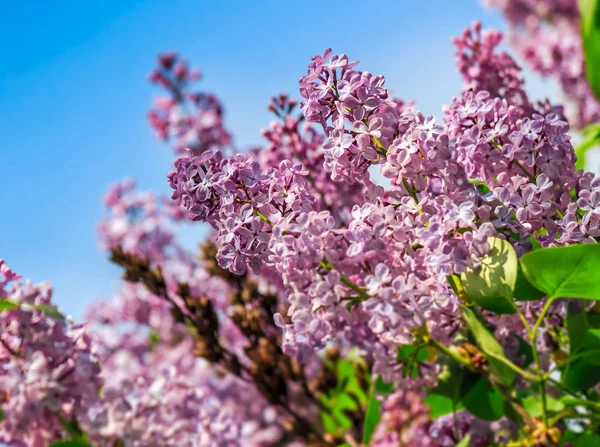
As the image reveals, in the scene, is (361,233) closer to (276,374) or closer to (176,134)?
(276,374)

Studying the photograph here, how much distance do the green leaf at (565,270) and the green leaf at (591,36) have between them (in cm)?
48

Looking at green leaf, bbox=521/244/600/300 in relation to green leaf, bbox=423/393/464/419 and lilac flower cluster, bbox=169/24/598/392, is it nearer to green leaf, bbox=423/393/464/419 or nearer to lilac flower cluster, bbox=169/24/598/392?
lilac flower cluster, bbox=169/24/598/392

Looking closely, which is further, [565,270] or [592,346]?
[592,346]

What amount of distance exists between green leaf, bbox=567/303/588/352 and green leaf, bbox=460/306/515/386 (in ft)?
0.61

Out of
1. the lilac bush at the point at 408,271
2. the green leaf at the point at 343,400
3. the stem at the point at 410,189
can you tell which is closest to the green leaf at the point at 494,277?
the lilac bush at the point at 408,271

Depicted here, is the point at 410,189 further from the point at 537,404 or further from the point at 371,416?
the point at 371,416

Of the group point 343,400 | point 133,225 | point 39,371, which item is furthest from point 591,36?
point 133,225

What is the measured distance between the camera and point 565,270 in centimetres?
99

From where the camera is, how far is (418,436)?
6.03ft

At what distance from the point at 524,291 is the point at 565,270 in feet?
0.43

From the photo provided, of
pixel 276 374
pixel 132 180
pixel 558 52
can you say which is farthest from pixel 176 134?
pixel 558 52

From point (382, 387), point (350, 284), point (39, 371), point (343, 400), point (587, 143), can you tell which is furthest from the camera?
point (343, 400)

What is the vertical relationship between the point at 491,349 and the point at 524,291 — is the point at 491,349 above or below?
below

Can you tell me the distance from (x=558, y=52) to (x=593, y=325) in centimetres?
488
